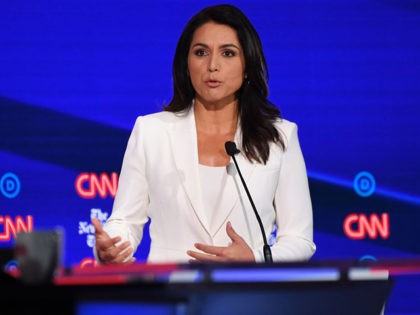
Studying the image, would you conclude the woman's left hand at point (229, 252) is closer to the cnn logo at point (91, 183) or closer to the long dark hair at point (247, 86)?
the long dark hair at point (247, 86)

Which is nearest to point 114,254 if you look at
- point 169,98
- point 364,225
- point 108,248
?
point 108,248

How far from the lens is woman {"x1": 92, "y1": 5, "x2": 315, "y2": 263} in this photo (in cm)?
306

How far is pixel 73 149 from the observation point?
3.86 meters

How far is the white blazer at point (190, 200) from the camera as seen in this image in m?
3.06

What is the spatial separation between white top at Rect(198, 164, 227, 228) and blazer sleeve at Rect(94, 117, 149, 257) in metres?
0.19

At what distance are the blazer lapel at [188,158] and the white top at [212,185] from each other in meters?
0.02

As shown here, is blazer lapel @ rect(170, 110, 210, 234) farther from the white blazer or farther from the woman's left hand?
the woman's left hand

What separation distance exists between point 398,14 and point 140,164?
1478mm

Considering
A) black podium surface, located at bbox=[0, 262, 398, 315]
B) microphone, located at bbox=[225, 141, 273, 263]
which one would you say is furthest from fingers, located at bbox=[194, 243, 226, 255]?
black podium surface, located at bbox=[0, 262, 398, 315]

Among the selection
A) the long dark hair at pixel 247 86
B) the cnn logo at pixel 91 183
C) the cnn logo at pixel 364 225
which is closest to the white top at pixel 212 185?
the long dark hair at pixel 247 86

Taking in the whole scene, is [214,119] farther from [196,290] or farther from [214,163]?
[196,290]

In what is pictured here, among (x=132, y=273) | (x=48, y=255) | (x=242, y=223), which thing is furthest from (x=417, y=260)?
(x=242, y=223)

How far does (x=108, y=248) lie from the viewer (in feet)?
8.68

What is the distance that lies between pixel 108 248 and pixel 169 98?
4.48 ft
